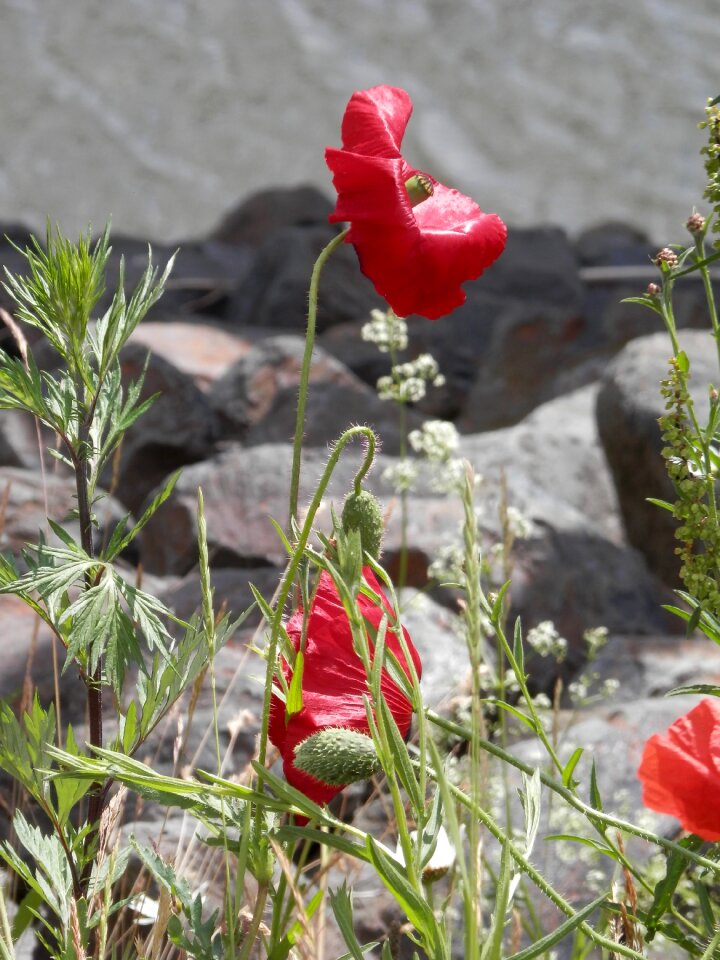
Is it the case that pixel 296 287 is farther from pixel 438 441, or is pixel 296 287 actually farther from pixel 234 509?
pixel 438 441

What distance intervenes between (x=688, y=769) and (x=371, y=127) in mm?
391

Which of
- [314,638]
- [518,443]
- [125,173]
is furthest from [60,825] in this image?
[125,173]

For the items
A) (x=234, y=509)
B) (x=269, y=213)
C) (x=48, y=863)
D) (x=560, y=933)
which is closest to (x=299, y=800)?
(x=560, y=933)

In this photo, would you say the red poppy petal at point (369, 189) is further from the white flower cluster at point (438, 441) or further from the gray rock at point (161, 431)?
the gray rock at point (161, 431)

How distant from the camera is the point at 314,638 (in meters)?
0.65

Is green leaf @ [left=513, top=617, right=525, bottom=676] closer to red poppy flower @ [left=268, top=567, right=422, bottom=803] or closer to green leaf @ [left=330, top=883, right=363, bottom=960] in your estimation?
red poppy flower @ [left=268, top=567, right=422, bottom=803]

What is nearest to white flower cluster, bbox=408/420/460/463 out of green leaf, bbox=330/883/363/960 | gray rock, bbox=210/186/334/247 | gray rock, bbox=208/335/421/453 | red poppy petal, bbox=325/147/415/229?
red poppy petal, bbox=325/147/415/229

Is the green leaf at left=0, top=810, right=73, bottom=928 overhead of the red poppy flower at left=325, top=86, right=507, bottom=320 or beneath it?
beneath

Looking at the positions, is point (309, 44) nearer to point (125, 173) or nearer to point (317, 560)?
point (125, 173)

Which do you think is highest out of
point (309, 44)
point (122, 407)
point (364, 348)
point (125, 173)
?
point (309, 44)

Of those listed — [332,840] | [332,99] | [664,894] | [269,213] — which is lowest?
[664,894]

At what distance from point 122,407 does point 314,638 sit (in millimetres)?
235

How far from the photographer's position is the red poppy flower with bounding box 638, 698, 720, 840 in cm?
67

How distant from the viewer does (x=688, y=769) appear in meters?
0.69
